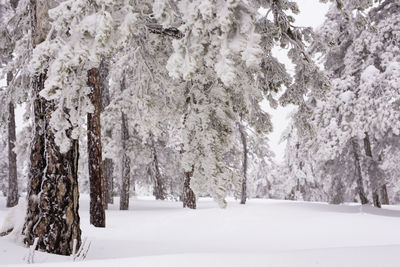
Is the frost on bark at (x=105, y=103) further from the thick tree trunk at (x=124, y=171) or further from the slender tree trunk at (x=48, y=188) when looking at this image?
the slender tree trunk at (x=48, y=188)

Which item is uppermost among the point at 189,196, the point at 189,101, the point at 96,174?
the point at 189,101

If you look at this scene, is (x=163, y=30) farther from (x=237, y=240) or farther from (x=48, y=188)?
(x=237, y=240)

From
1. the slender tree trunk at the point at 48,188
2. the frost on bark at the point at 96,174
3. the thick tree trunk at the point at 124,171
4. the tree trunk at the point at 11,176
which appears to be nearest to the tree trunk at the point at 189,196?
the thick tree trunk at the point at 124,171

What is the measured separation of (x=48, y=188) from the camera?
5.05 metres

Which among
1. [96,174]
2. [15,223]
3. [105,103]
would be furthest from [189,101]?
[105,103]

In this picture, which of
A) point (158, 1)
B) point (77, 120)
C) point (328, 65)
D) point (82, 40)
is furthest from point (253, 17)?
point (328, 65)

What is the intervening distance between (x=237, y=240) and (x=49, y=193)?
15.3 feet

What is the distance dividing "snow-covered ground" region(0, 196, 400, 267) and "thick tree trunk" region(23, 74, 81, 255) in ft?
0.90

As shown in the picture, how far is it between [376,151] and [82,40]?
14.5 metres

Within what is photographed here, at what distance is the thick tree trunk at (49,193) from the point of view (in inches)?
198

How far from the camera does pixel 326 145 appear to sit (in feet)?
41.5

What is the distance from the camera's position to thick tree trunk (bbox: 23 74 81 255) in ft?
16.5

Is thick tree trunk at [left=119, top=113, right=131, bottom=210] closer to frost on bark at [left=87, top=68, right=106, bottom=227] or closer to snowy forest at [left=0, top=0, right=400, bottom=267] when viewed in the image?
snowy forest at [left=0, top=0, right=400, bottom=267]

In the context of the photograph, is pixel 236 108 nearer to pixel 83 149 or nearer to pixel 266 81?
pixel 266 81
